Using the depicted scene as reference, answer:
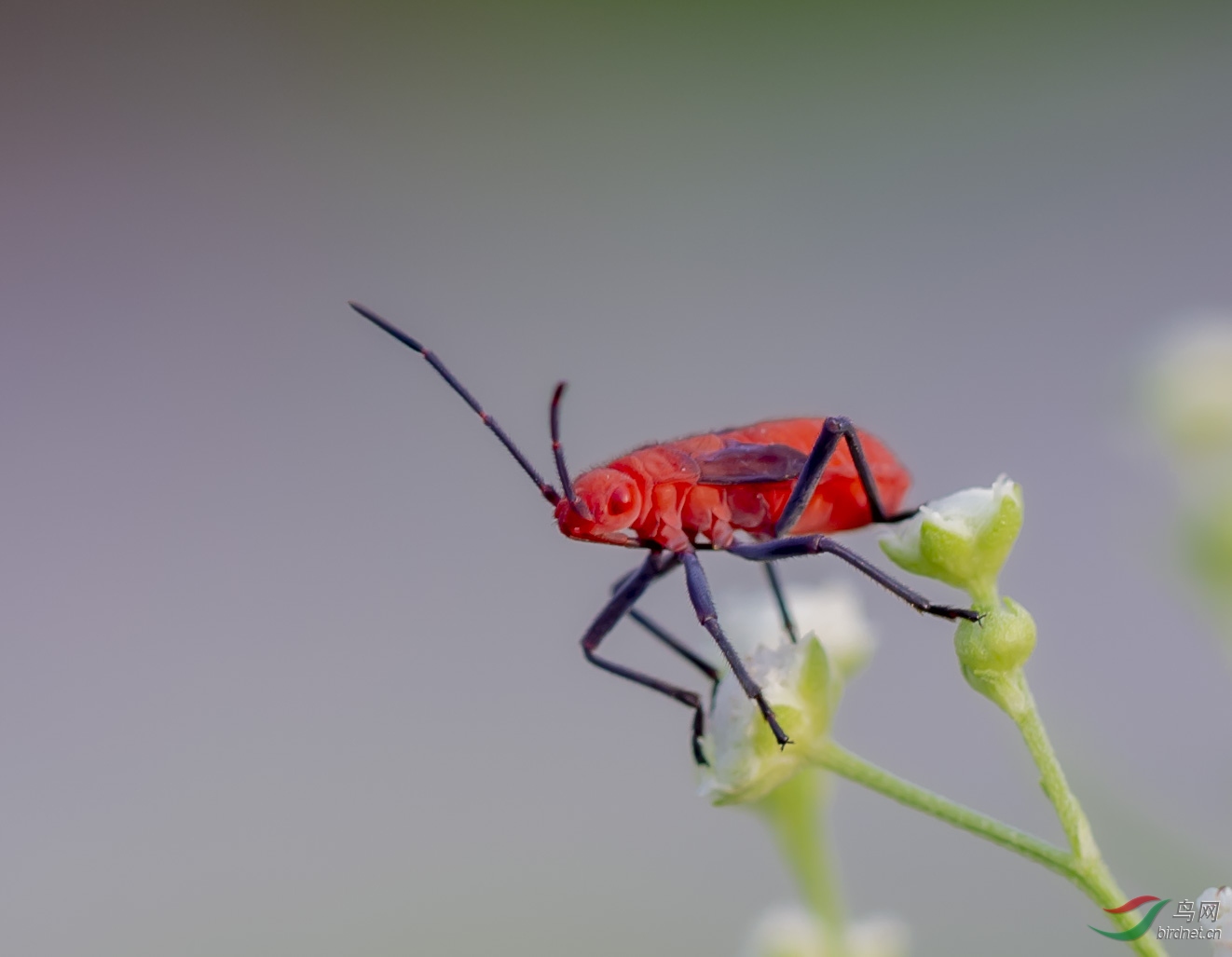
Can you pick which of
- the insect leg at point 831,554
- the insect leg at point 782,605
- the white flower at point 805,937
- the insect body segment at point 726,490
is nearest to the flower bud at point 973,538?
the insect leg at point 831,554

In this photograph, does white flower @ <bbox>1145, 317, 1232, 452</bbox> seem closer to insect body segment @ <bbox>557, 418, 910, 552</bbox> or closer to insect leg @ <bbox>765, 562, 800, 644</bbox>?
insect body segment @ <bbox>557, 418, 910, 552</bbox>

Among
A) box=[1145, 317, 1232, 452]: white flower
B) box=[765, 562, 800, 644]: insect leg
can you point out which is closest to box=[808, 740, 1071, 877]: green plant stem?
box=[765, 562, 800, 644]: insect leg

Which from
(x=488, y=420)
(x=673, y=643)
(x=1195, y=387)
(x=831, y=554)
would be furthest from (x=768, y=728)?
(x=1195, y=387)

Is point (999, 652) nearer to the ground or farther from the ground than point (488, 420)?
nearer to the ground

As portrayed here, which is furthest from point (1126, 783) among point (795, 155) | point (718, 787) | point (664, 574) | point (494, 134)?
point (494, 134)

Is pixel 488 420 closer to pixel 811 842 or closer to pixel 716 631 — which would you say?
pixel 716 631

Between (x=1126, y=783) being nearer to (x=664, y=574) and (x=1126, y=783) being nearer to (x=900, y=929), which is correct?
(x=900, y=929)

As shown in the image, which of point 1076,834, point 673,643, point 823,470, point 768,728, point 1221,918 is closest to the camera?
point 1221,918
